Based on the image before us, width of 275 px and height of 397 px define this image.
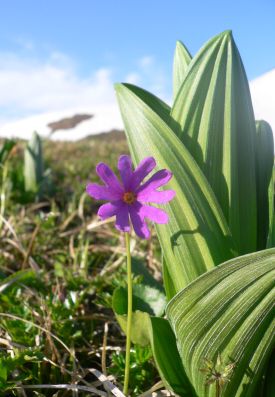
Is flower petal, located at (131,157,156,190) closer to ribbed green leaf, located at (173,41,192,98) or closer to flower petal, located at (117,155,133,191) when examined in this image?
flower petal, located at (117,155,133,191)

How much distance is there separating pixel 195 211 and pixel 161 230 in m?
0.11

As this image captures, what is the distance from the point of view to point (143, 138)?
140cm

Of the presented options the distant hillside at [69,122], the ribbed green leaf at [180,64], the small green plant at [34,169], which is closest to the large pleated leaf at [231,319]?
the ribbed green leaf at [180,64]

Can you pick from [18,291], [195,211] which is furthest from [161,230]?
Result: [18,291]

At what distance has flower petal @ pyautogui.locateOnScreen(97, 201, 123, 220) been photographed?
1.14 m

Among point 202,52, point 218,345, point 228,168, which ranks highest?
point 202,52

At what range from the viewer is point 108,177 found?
1163mm

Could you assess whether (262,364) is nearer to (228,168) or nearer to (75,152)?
(228,168)

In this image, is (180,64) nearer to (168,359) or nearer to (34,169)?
(168,359)

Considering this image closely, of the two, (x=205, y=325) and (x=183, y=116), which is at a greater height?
(x=183, y=116)

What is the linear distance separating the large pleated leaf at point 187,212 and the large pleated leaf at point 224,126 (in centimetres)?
8

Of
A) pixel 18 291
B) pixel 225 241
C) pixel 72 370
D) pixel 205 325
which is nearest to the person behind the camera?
pixel 205 325

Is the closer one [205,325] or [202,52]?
[205,325]

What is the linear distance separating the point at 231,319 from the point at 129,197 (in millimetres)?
382
